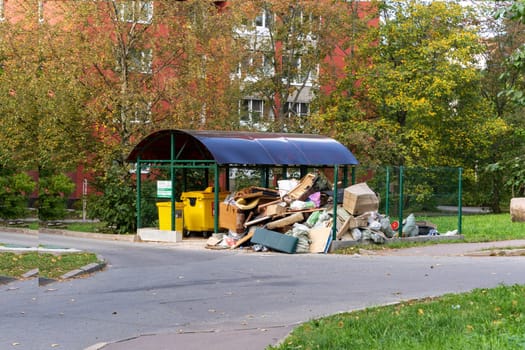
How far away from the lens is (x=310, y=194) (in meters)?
22.4

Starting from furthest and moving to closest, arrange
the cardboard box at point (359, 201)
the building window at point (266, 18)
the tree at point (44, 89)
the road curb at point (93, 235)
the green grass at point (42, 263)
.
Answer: the building window at point (266, 18) < the road curb at point (93, 235) < the tree at point (44, 89) < the cardboard box at point (359, 201) < the green grass at point (42, 263)

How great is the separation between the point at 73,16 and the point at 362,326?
21.0 metres

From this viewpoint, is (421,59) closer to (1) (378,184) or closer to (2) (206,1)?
(2) (206,1)

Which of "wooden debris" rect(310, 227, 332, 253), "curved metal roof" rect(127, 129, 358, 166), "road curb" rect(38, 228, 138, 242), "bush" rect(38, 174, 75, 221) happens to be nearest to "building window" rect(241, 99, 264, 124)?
"curved metal roof" rect(127, 129, 358, 166)

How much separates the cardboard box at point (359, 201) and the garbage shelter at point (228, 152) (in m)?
0.49

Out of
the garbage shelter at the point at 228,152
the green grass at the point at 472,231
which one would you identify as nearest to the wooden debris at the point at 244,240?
the garbage shelter at the point at 228,152

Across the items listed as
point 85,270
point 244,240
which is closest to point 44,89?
point 244,240

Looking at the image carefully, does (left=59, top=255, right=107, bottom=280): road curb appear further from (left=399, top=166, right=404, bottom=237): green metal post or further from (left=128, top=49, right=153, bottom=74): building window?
(left=128, top=49, right=153, bottom=74): building window

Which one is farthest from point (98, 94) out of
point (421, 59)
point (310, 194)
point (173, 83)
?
point (421, 59)

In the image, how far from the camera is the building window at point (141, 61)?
2852cm

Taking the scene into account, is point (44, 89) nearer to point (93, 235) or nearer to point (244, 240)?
point (93, 235)

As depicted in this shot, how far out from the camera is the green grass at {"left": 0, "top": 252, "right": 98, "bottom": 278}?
13.0m

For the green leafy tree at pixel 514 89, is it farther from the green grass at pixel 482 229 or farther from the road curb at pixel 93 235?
the road curb at pixel 93 235

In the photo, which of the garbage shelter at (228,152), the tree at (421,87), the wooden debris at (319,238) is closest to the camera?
the wooden debris at (319,238)
